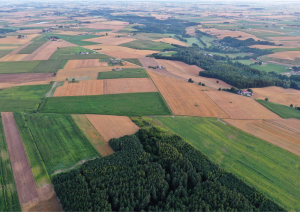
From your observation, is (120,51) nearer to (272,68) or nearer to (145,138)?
(272,68)

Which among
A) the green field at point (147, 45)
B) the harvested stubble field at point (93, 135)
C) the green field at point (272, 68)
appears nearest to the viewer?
the harvested stubble field at point (93, 135)

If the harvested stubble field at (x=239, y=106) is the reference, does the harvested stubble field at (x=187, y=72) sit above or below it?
above

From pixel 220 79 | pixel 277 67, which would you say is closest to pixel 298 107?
pixel 220 79

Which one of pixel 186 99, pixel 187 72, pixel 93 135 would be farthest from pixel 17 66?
pixel 186 99

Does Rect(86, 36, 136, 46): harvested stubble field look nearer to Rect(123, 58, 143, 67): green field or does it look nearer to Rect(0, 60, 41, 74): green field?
Rect(123, 58, 143, 67): green field

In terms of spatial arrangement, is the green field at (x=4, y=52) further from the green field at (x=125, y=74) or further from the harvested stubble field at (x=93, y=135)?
the harvested stubble field at (x=93, y=135)

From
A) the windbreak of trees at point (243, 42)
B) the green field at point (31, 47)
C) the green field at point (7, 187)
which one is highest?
the windbreak of trees at point (243, 42)

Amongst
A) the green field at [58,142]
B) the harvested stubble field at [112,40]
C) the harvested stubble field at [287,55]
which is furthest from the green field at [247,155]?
the harvested stubble field at [112,40]
